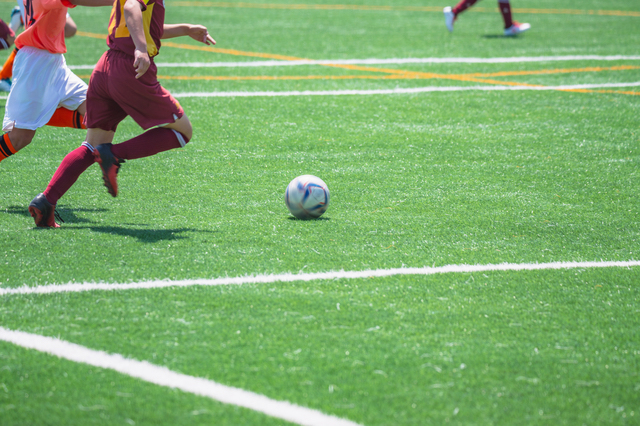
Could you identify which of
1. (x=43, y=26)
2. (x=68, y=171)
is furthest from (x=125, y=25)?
(x=43, y=26)

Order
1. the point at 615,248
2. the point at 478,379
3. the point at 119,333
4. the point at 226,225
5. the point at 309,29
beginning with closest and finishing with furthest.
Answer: the point at 478,379 < the point at 119,333 < the point at 615,248 < the point at 226,225 < the point at 309,29

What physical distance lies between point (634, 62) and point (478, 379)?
34.1 ft

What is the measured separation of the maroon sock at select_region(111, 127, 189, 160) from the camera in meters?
4.90

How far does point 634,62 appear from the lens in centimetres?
1191

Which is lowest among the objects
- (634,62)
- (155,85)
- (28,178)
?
(634,62)

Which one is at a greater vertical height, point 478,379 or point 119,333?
point 119,333

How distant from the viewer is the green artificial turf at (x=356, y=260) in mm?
2914

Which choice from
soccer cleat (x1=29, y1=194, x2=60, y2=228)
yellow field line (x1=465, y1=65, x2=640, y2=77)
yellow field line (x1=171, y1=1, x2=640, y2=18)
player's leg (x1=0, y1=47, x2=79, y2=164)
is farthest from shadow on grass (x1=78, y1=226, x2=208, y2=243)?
yellow field line (x1=171, y1=1, x2=640, y2=18)

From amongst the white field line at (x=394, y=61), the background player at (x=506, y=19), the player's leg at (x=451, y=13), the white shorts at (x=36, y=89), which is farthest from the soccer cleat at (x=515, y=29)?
the white shorts at (x=36, y=89)

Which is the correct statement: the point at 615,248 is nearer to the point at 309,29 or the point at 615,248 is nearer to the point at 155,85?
the point at 155,85

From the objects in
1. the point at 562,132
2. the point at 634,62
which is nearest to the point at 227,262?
the point at 562,132

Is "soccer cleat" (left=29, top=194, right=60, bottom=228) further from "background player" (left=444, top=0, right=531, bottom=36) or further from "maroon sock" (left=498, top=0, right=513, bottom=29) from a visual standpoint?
"maroon sock" (left=498, top=0, right=513, bottom=29)

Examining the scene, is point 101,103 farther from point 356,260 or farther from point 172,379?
point 172,379

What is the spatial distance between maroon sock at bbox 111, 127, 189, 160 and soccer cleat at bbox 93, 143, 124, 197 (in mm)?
63
